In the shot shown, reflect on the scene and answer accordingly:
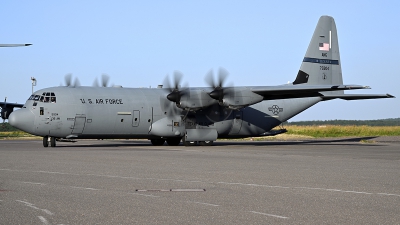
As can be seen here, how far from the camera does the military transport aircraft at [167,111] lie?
108 ft

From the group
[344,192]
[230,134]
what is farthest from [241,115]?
[344,192]

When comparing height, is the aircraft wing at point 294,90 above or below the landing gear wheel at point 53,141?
above

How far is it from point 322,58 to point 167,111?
13.4 m

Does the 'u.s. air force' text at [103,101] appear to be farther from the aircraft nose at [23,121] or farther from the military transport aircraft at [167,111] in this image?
the aircraft nose at [23,121]

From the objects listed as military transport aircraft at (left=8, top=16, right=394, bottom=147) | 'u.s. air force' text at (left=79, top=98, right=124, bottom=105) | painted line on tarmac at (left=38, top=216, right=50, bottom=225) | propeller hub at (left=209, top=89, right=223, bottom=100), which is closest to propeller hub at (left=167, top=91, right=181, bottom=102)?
military transport aircraft at (left=8, top=16, right=394, bottom=147)

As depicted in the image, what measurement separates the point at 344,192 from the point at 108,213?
536cm

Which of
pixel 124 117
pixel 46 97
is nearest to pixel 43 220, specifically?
pixel 46 97

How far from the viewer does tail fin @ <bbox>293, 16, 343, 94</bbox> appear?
42469 millimetres

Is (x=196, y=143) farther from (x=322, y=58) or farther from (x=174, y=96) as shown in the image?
(x=322, y=58)

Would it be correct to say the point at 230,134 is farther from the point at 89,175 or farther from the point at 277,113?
the point at 89,175

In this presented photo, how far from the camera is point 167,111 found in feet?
120

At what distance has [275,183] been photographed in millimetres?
13789

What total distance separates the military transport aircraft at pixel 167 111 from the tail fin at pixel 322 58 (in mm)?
1891

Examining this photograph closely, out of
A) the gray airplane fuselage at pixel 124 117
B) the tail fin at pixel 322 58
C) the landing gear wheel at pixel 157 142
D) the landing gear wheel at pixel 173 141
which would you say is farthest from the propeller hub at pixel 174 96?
the tail fin at pixel 322 58
